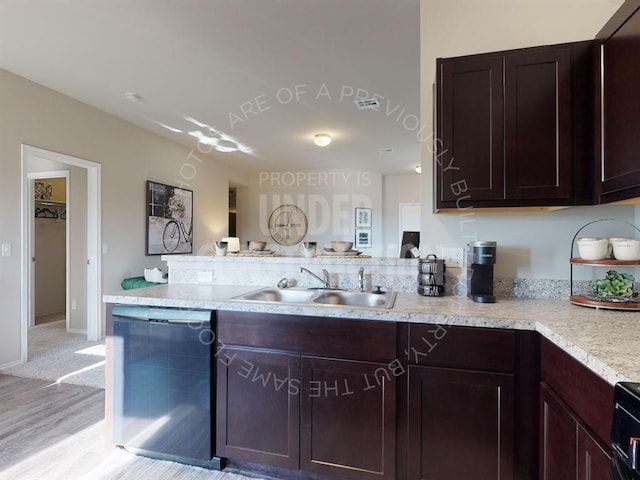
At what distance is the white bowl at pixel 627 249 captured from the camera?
1.56 meters

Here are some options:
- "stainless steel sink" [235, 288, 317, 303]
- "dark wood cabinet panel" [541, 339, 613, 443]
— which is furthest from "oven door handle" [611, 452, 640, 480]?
"stainless steel sink" [235, 288, 317, 303]

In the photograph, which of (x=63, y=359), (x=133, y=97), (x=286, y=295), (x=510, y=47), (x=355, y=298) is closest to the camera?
(x=510, y=47)

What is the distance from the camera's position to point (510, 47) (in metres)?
1.96

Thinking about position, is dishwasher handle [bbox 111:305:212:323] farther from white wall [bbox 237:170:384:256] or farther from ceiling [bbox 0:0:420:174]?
white wall [bbox 237:170:384:256]

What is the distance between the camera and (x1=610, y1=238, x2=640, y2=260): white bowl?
5.11 ft

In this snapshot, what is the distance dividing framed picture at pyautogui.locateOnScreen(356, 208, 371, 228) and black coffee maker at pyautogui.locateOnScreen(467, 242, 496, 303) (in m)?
5.43

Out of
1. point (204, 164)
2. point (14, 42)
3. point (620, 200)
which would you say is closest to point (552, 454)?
point (620, 200)

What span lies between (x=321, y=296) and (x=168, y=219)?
3.67 metres

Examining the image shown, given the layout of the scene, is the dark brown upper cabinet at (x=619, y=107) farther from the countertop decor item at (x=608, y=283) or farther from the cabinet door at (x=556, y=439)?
the cabinet door at (x=556, y=439)

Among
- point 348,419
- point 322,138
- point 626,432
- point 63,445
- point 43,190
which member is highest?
point 322,138

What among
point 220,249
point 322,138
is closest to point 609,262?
point 220,249

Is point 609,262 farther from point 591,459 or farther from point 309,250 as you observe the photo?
point 309,250

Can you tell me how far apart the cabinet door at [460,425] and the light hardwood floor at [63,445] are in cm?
94

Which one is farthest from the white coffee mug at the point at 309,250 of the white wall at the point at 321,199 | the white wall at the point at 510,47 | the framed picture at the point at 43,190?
the framed picture at the point at 43,190
